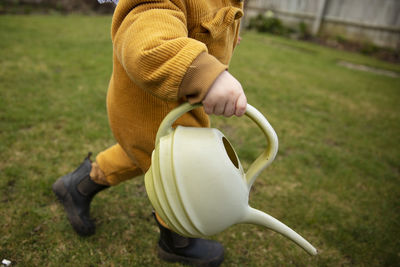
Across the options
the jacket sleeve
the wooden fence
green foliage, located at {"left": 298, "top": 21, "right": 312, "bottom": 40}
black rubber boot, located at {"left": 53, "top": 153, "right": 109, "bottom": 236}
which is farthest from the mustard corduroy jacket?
green foliage, located at {"left": 298, "top": 21, "right": 312, "bottom": 40}

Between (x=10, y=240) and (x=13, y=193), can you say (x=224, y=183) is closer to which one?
(x=10, y=240)

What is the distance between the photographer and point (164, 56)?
67 cm

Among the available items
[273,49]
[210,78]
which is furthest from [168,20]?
[273,49]

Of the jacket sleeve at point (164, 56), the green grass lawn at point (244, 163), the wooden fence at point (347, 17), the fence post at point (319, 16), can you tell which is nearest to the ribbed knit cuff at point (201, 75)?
the jacket sleeve at point (164, 56)

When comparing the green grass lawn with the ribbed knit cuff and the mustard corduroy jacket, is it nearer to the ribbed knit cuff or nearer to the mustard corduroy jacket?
the mustard corduroy jacket

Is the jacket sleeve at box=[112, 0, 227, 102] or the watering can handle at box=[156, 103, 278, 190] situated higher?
the jacket sleeve at box=[112, 0, 227, 102]

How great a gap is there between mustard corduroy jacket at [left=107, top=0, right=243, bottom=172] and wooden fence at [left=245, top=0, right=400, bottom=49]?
6543mm

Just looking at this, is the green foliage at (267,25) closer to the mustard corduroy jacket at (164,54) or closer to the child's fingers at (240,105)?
the mustard corduroy jacket at (164,54)

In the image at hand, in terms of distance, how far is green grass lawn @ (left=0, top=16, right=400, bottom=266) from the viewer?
142 cm

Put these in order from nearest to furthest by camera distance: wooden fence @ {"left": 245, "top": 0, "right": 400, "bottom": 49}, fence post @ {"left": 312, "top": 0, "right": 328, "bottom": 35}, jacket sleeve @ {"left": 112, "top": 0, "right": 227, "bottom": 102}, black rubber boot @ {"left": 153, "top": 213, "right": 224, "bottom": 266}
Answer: jacket sleeve @ {"left": 112, "top": 0, "right": 227, "bottom": 102}
black rubber boot @ {"left": 153, "top": 213, "right": 224, "bottom": 266}
wooden fence @ {"left": 245, "top": 0, "right": 400, "bottom": 49}
fence post @ {"left": 312, "top": 0, "right": 328, "bottom": 35}

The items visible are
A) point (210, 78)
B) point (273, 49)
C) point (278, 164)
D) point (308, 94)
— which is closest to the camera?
point (210, 78)

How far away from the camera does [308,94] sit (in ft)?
12.4

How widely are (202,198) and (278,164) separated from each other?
61.3 inches

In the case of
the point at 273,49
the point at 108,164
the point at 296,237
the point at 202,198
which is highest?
the point at 202,198
